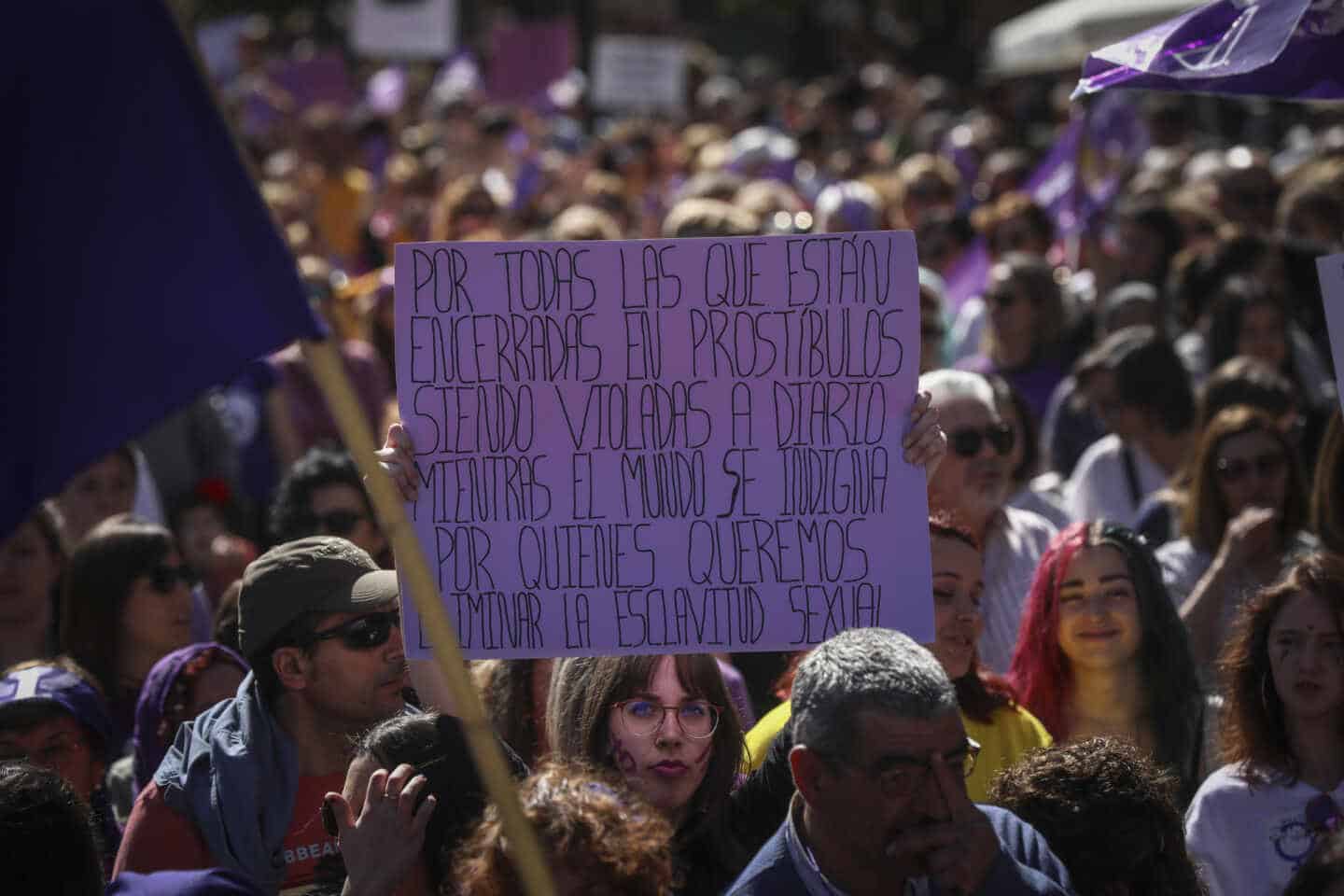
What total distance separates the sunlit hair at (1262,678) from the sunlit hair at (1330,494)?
1.22 meters

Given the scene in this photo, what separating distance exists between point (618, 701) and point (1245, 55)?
1928 mm

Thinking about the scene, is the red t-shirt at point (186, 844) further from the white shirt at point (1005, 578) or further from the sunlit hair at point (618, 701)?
the white shirt at point (1005, 578)

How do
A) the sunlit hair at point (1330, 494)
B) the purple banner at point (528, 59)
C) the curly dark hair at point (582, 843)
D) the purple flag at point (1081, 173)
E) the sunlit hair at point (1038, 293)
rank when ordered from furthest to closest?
the purple banner at point (528, 59)
the purple flag at point (1081, 173)
the sunlit hair at point (1038, 293)
the sunlit hair at point (1330, 494)
the curly dark hair at point (582, 843)

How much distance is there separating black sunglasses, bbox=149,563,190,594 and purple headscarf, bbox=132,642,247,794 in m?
0.79

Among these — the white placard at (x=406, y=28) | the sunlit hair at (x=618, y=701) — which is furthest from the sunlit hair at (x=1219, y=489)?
the white placard at (x=406, y=28)

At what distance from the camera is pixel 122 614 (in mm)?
4977

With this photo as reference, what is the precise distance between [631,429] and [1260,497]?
2.43 metres

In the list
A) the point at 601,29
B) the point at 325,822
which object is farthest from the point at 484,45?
the point at 325,822

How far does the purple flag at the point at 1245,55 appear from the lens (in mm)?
4223

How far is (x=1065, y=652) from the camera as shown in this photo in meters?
4.55

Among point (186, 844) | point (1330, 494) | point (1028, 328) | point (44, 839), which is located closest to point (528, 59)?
point (1028, 328)

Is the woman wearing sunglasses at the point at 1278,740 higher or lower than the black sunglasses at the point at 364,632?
lower

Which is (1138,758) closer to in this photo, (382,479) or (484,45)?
(382,479)

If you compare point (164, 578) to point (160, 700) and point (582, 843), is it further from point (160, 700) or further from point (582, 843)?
point (582, 843)
